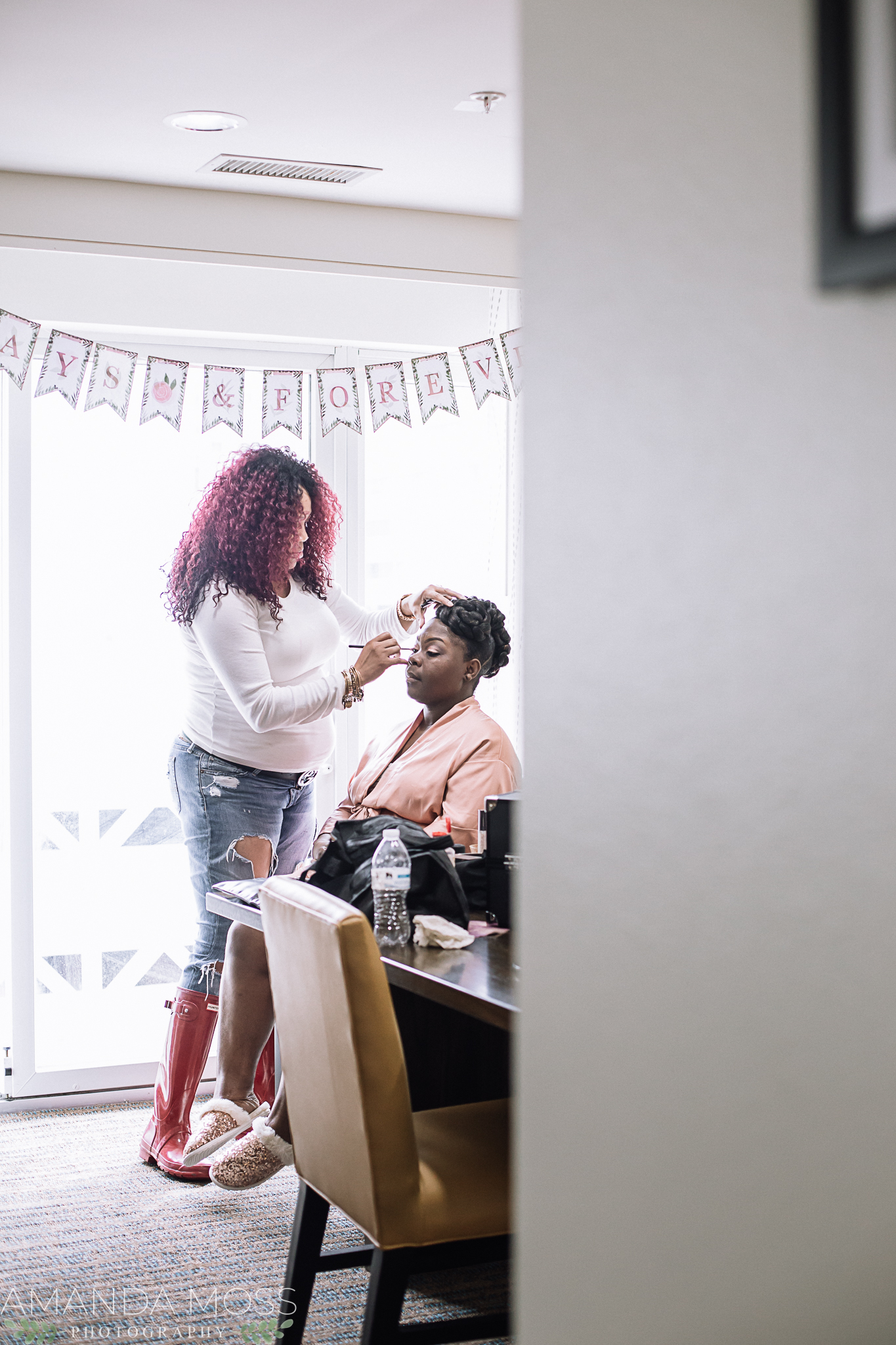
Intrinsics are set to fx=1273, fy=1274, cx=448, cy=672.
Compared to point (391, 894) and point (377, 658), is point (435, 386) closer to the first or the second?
point (377, 658)

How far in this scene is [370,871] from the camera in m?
2.24

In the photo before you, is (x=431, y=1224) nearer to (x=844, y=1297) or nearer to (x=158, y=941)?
(x=844, y=1297)

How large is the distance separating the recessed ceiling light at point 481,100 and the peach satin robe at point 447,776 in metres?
1.35

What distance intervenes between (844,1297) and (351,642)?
293 cm

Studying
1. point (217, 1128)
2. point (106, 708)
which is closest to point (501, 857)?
point (217, 1128)

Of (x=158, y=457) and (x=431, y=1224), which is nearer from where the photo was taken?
(x=431, y=1224)

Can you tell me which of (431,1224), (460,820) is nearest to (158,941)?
(460,820)

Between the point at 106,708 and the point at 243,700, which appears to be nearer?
the point at 243,700

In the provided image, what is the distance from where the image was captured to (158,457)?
3699 millimetres

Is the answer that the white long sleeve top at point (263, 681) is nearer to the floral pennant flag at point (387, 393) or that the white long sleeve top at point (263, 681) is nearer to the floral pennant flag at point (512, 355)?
the floral pennant flag at point (387, 393)

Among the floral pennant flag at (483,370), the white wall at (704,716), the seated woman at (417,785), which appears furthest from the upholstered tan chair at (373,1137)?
the floral pennant flag at (483,370)

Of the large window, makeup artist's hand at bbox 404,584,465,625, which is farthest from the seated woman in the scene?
the large window

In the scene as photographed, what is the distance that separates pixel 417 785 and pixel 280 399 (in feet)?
4.29

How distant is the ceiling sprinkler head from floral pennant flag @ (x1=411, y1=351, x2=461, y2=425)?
86 cm
